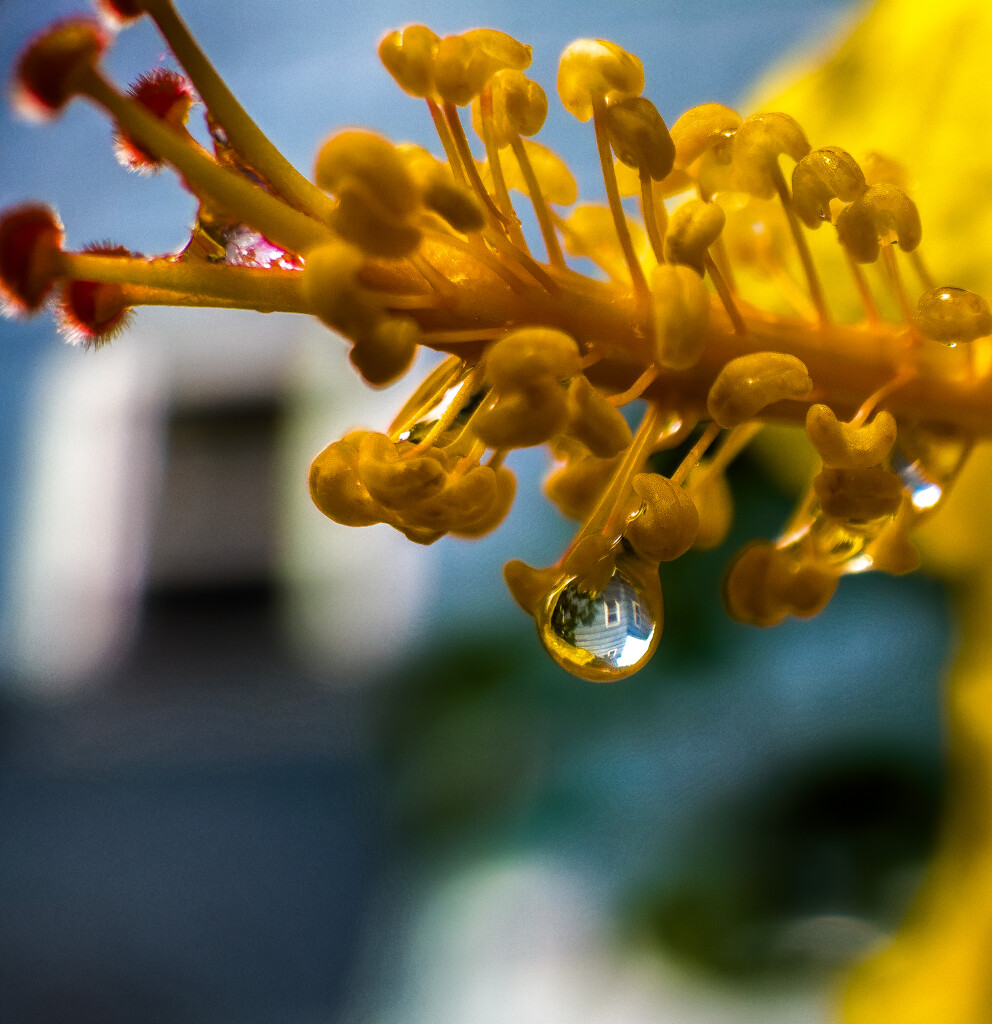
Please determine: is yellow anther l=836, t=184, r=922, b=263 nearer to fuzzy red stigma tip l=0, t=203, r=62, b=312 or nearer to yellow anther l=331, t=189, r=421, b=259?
yellow anther l=331, t=189, r=421, b=259

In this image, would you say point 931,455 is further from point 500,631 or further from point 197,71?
point 500,631

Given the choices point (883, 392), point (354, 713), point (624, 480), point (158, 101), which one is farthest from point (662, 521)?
point (354, 713)

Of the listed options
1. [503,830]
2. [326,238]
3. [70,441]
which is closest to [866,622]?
[503,830]

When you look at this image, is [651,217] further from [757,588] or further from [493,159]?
[757,588]

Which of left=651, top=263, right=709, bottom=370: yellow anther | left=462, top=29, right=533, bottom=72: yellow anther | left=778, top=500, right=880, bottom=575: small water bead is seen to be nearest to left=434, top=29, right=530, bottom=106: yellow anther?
left=462, top=29, right=533, bottom=72: yellow anther

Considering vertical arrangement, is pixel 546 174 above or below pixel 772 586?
above

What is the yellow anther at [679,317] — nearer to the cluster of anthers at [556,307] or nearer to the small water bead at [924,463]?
the cluster of anthers at [556,307]
